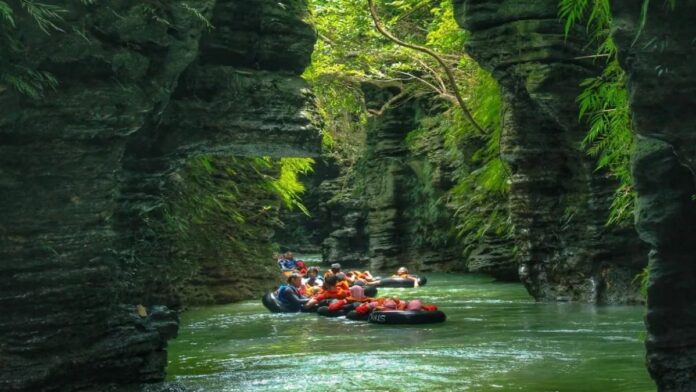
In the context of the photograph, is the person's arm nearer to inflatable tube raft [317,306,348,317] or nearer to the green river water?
the green river water

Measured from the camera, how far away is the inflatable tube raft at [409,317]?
15.5 m

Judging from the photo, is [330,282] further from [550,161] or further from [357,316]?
[550,161]

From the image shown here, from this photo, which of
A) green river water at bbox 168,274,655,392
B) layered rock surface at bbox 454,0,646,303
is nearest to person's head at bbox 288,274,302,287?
green river water at bbox 168,274,655,392

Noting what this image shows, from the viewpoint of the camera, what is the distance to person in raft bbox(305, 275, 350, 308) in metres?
18.7

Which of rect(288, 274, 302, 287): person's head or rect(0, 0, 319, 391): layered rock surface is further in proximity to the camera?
rect(288, 274, 302, 287): person's head

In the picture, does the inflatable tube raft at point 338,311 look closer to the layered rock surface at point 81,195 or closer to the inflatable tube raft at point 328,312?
the inflatable tube raft at point 328,312

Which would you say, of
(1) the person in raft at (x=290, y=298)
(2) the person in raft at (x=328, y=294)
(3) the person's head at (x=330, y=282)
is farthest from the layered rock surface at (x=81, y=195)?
(3) the person's head at (x=330, y=282)

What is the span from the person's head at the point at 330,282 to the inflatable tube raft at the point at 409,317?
Result: 342cm

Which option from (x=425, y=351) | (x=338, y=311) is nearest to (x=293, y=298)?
(x=338, y=311)

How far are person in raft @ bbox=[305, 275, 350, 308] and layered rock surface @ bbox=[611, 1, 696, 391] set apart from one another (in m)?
11.9

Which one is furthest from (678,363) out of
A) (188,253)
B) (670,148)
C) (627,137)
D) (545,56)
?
(188,253)

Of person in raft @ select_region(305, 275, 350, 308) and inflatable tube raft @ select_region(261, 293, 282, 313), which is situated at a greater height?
person in raft @ select_region(305, 275, 350, 308)

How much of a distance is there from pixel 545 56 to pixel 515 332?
4.92 meters

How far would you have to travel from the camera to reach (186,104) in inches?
437
